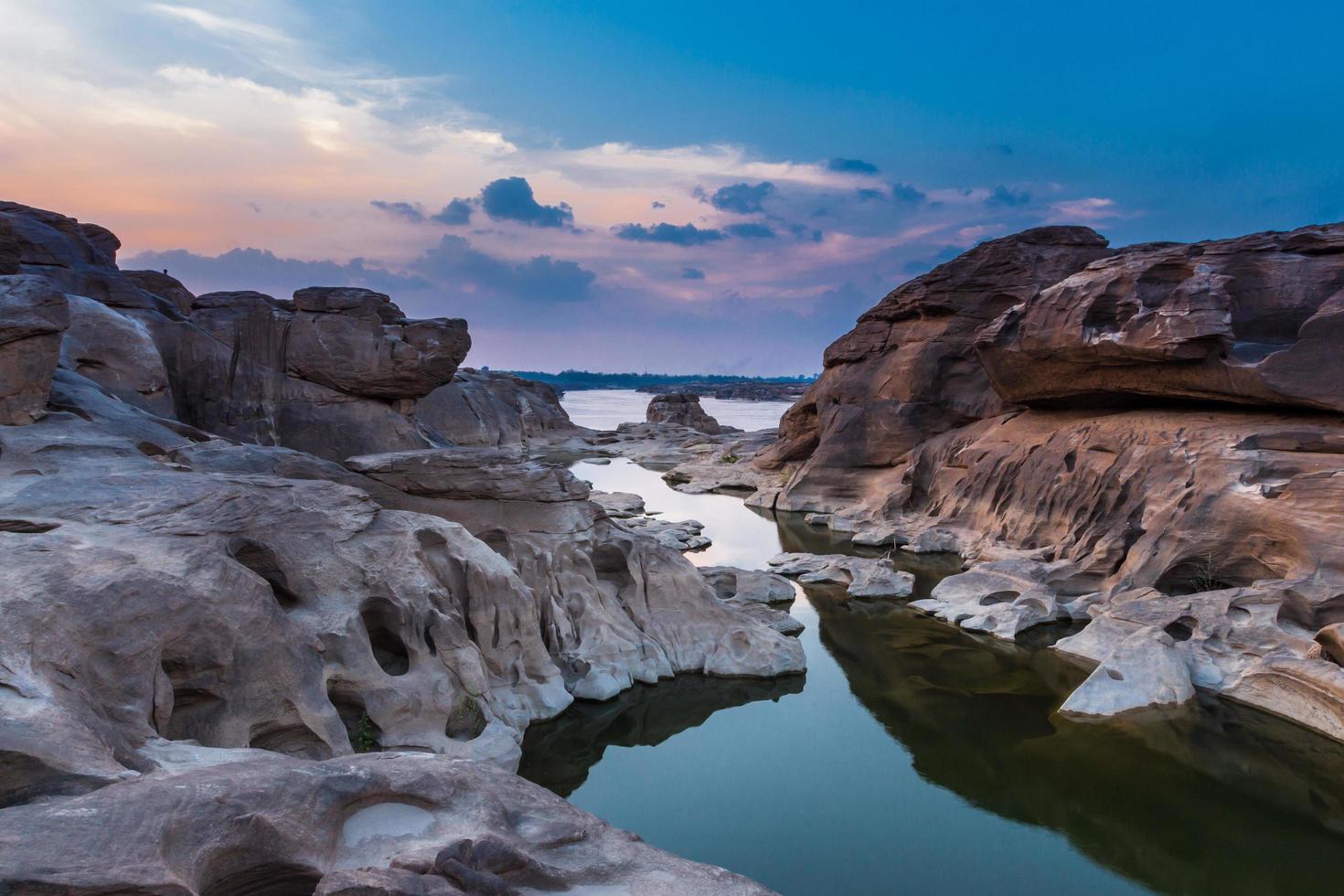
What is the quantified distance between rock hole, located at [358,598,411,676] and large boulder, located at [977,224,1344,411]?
16.6 metres

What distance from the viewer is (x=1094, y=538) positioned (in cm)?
1875

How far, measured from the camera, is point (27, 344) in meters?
9.90

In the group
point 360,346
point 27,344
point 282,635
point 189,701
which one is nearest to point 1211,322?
point 282,635

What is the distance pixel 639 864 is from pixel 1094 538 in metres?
16.2

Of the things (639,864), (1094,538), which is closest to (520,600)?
(639,864)

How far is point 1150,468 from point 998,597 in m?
4.63

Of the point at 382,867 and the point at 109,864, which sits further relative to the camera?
the point at 382,867

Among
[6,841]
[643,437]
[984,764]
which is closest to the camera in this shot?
[6,841]

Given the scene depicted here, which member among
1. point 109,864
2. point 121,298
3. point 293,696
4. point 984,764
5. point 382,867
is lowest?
point 984,764

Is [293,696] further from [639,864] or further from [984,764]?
[984,764]

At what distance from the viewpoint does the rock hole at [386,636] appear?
9797mm

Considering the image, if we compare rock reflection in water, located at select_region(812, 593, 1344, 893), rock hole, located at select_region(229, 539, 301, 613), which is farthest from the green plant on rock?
rock reflection in water, located at select_region(812, 593, 1344, 893)

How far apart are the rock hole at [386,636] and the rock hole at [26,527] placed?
306cm

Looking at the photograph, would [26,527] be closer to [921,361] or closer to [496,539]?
[496,539]
